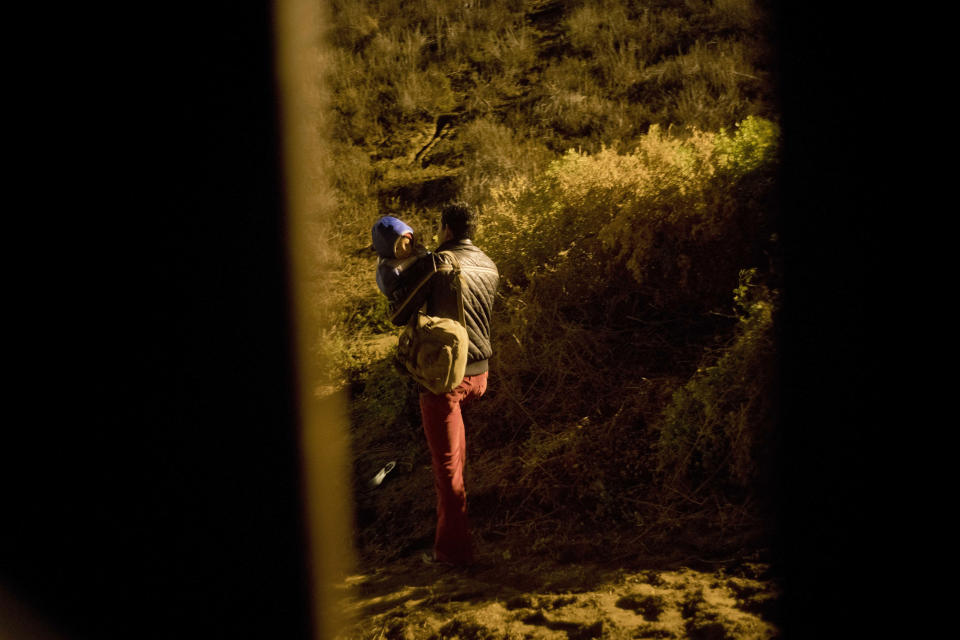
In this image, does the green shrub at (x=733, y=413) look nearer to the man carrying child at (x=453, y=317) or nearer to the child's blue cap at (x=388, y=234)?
the man carrying child at (x=453, y=317)

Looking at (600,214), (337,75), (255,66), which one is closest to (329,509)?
(600,214)

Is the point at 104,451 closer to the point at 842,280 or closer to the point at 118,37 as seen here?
the point at 118,37

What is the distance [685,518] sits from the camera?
10.5 ft

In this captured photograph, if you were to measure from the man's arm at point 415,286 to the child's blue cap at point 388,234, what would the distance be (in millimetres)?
143

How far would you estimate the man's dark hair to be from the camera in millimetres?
3125

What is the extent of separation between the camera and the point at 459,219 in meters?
3.13

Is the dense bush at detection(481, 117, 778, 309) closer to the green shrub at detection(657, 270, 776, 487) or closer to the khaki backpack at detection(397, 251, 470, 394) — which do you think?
the green shrub at detection(657, 270, 776, 487)

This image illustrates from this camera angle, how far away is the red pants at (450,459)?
298 centimetres

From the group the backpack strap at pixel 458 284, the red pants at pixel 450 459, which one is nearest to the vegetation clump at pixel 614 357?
the red pants at pixel 450 459

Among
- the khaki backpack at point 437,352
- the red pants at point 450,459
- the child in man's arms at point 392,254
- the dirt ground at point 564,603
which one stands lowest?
the dirt ground at point 564,603

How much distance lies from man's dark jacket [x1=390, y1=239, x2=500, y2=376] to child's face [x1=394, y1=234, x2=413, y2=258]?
104mm

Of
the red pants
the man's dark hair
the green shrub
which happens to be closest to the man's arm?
the man's dark hair

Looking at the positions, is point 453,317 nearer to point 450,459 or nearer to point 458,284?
point 458,284

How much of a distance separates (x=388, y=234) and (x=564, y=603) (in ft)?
6.20
